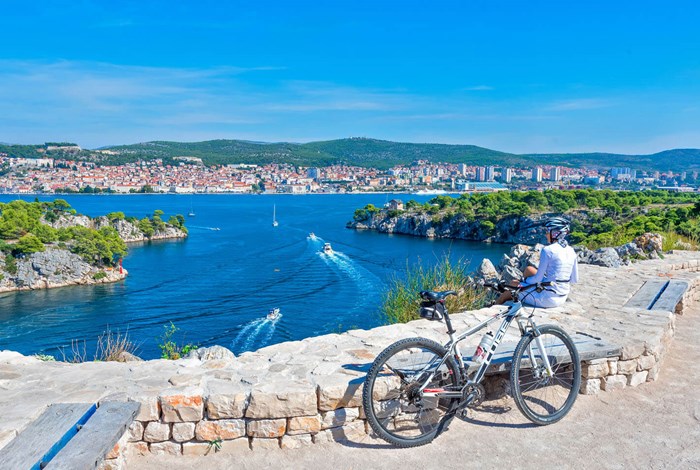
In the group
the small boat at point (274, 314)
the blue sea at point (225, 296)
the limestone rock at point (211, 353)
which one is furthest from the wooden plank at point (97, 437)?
the small boat at point (274, 314)

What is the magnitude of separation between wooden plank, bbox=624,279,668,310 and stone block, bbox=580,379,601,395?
2.01 meters

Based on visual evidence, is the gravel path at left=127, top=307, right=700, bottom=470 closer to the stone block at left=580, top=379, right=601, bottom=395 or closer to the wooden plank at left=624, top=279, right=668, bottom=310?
the stone block at left=580, top=379, right=601, bottom=395

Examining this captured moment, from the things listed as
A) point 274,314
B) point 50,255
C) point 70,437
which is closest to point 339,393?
point 70,437

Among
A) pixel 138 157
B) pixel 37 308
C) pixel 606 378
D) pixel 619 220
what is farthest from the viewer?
pixel 138 157

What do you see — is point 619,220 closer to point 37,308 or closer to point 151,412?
point 37,308

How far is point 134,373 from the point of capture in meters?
3.59

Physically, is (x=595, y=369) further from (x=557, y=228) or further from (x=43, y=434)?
(x=43, y=434)

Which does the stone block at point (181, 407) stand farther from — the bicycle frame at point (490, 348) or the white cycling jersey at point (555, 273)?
the white cycling jersey at point (555, 273)

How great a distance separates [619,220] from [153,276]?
45.5m

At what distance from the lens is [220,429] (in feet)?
10.3

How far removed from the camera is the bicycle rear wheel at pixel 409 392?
307 cm

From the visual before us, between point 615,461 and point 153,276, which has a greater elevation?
point 615,461

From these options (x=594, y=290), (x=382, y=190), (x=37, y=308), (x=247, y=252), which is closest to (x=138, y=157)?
(x=382, y=190)

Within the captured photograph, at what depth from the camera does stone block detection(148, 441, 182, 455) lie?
3.12 m
